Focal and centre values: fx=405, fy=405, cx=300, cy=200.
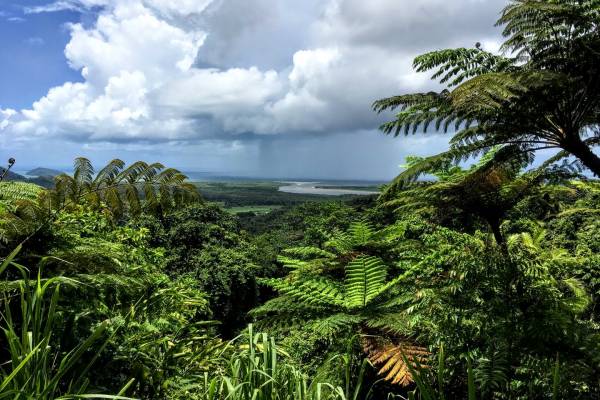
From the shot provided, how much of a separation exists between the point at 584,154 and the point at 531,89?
106cm

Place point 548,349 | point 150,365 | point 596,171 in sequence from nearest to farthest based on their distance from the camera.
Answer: point 150,365, point 548,349, point 596,171

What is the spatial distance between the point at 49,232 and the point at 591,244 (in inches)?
391

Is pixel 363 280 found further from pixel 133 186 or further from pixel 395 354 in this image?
pixel 133 186

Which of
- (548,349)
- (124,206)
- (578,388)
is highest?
(124,206)

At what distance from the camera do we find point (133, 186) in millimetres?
4109

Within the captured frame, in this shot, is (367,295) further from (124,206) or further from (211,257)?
(211,257)

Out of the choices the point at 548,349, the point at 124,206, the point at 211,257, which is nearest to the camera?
the point at 548,349

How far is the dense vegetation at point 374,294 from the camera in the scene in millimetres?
2293

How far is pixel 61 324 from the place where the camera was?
8.38 ft

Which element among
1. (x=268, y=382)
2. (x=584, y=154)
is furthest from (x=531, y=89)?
(x=268, y=382)

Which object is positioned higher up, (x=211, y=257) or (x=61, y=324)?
(x=61, y=324)

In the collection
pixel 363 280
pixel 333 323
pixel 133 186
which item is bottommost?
pixel 333 323

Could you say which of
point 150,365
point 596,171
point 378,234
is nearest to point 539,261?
point 596,171

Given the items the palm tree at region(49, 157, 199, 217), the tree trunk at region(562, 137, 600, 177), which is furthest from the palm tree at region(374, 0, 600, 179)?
the palm tree at region(49, 157, 199, 217)
